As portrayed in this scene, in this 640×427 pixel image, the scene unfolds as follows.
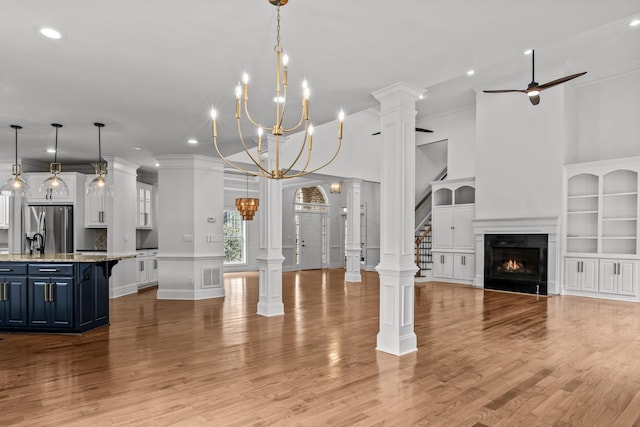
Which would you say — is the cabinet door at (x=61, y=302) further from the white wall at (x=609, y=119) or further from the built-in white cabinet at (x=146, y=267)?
the white wall at (x=609, y=119)

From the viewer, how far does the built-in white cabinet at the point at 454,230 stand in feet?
33.0

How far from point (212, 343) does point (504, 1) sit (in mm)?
4314

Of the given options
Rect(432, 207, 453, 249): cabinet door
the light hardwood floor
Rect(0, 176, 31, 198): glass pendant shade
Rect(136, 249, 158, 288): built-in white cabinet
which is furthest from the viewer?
Rect(432, 207, 453, 249): cabinet door

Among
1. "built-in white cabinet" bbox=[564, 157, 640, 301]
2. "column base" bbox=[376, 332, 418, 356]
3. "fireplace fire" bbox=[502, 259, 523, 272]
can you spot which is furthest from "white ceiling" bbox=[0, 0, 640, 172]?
"fireplace fire" bbox=[502, 259, 523, 272]

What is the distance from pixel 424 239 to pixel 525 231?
3399 millimetres

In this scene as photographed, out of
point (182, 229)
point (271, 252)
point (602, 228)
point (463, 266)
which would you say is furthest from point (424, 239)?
point (182, 229)

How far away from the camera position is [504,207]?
9.27m

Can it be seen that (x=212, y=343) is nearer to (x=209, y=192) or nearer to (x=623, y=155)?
(x=209, y=192)

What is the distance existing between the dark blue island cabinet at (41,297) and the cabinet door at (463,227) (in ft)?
27.4

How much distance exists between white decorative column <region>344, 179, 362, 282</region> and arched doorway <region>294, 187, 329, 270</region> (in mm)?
3525

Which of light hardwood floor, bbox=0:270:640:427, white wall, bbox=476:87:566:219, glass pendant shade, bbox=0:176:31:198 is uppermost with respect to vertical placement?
white wall, bbox=476:87:566:219

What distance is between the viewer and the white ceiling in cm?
270

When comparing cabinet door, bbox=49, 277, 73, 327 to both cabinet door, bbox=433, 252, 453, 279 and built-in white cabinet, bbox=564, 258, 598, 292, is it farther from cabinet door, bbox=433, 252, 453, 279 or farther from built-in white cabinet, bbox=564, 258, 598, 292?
built-in white cabinet, bbox=564, 258, 598, 292

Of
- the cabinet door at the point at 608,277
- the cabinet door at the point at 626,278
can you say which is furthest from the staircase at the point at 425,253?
the cabinet door at the point at 626,278
